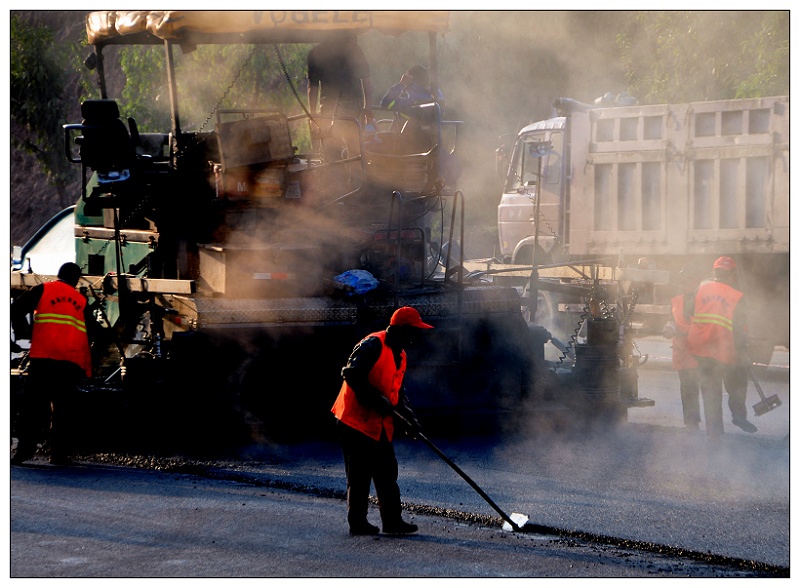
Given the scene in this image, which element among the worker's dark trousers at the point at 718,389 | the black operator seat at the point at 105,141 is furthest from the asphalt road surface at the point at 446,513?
the black operator seat at the point at 105,141

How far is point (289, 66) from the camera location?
1325 centimetres

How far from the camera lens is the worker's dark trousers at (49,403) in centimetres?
736

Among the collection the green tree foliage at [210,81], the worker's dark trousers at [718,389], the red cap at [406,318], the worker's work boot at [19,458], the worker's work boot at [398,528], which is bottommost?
the worker's work boot at [19,458]

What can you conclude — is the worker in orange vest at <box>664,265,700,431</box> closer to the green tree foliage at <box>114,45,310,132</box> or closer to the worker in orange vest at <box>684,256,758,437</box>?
the worker in orange vest at <box>684,256,758,437</box>

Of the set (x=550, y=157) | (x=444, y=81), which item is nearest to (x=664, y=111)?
(x=550, y=157)

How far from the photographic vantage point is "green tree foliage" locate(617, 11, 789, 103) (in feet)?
47.2

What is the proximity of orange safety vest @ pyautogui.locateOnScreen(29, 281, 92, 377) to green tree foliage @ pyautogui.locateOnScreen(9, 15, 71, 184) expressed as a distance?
1259cm

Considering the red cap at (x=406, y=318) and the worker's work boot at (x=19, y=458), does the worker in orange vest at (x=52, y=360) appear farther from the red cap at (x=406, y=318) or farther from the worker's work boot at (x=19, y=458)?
the red cap at (x=406, y=318)

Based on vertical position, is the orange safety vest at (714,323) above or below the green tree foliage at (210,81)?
below

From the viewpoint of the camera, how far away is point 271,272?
809cm

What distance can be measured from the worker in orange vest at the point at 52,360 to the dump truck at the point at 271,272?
0.26 m

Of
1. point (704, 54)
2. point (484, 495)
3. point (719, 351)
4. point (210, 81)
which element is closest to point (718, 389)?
point (719, 351)

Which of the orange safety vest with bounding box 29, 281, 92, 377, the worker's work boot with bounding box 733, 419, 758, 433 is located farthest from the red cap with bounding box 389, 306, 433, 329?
the worker's work boot with bounding box 733, 419, 758, 433

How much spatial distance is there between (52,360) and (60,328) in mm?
243
